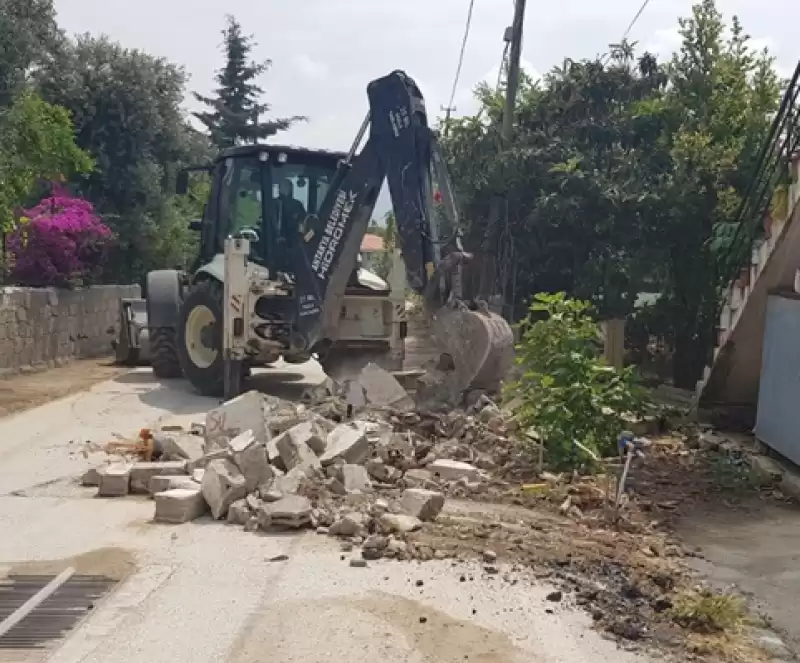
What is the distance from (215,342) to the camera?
1295 cm

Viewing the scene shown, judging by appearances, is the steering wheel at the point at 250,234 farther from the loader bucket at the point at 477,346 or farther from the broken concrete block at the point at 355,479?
the broken concrete block at the point at 355,479

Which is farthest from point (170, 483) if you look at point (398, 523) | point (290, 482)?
point (398, 523)

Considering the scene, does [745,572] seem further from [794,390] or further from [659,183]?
[659,183]

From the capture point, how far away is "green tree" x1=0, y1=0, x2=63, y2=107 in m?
15.5

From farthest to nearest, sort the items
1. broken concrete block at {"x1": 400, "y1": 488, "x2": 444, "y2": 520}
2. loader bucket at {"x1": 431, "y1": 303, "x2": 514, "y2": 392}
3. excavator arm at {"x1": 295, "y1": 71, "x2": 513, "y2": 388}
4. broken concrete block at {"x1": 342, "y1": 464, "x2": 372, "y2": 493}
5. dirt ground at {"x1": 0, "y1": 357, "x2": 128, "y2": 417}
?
dirt ground at {"x1": 0, "y1": 357, "x2": 128, "y2": 417} → excavator arm at {"x1": 295, "y1": 71, "x2": 513, "y2": 388} → loader bucket at {"x1": 431, "y1": 303, "x2": 514, "y2": 392} → broken concrete block at {"x1": 342, "y1": 464, "x2": 372, "y2": 493} → broken concrete block at {"x1": 400, "y1": 488, "x2": 444, "y2": 520}

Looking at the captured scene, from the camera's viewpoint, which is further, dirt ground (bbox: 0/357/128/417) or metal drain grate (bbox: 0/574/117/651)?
dirt ground (bbox: 0/357/128/417)

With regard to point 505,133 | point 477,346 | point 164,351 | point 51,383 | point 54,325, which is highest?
point 505,133

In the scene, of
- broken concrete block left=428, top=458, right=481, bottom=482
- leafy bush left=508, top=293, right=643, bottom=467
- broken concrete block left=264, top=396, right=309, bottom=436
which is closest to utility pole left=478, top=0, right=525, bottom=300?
broken concrete block left=264, top=396, right=309, bottom=436

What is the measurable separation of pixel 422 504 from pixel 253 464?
134cm

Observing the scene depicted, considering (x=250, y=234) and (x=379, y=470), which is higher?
(x=250, y=234)

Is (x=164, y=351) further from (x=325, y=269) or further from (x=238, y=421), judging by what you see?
(x=238, y=421)

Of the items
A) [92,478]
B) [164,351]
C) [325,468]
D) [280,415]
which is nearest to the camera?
[325,468]

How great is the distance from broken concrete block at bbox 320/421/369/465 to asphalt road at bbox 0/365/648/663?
119 cm

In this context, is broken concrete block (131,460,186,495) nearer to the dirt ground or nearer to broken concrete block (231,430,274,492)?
broken concrete block (231,430,274,492)
